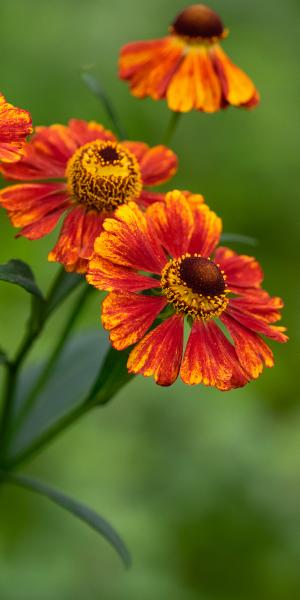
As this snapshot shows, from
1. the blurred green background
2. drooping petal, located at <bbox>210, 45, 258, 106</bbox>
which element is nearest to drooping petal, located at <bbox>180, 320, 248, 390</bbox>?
drooping petal, located at <bbox>210, 45, 258, 106</bbox>

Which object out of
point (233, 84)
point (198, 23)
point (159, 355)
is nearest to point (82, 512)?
point (159, 355)

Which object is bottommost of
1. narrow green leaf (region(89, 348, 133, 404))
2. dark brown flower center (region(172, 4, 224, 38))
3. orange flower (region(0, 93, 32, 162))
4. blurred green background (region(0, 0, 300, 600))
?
blurred green background (region(0, 0, 300, 600))

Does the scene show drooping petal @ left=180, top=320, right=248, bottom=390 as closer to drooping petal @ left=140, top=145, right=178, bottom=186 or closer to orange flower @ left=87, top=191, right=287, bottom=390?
orange flower @ left=87, top=191, right=287, bottom=390

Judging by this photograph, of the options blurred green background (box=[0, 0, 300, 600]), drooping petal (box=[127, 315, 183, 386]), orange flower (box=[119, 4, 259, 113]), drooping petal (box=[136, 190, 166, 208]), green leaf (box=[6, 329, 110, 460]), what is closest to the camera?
drooping petal (box=[127, 315, 183, 386])

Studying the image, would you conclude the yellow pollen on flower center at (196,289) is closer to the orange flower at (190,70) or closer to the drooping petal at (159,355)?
the drooping petal at (159,355)

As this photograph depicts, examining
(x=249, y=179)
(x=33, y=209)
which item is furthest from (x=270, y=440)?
(x=33, y=209)

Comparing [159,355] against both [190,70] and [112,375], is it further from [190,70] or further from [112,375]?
[190,70]

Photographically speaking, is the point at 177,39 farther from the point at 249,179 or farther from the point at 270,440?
the point at 249,179
